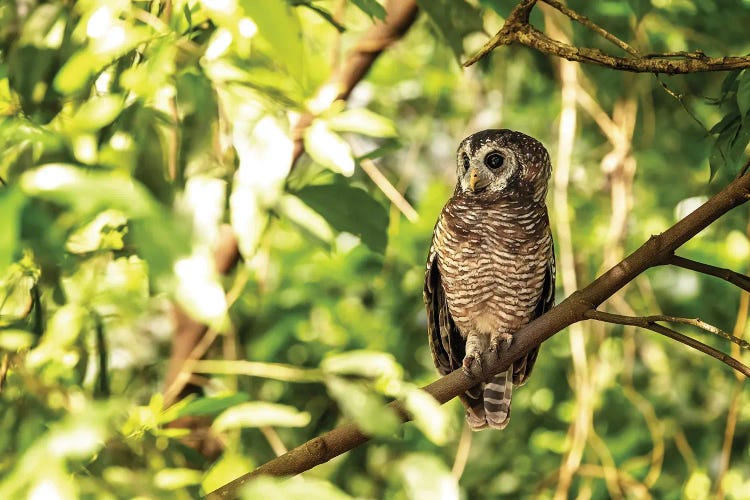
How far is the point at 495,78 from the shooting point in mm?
2975

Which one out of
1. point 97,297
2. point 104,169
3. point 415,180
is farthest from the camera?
point 415,180

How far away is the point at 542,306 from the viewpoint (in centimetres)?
198

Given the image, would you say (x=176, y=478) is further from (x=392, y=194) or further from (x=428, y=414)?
(x=392, y=194)

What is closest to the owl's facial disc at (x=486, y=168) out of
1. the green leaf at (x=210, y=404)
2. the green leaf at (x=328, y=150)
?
the green leaf at (x=328, y=150)

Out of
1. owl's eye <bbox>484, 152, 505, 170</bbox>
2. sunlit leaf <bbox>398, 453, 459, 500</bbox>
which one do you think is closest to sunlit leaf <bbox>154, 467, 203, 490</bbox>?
sunlit leaf <bbox>398, 453, 459, 500</bbox>

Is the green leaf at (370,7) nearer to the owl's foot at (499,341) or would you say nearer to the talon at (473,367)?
the talon at (473,367)

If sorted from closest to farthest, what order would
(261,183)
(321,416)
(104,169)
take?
(104,169) < (261,183) < (321,416)

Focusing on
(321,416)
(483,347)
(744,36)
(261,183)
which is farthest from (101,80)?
(744,36)

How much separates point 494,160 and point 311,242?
389mm

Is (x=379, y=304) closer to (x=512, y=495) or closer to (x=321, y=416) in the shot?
(x=321, y=416)

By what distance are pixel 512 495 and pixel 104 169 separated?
1968mm

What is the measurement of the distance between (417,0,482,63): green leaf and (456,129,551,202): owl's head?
0.19m

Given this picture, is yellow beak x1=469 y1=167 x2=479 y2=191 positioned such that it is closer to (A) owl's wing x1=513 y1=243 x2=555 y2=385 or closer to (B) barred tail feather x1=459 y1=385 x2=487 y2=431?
(A) owl's wing x1=513 y1=243 x2=555 y2=385

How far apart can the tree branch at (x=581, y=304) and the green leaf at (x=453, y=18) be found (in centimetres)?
51
